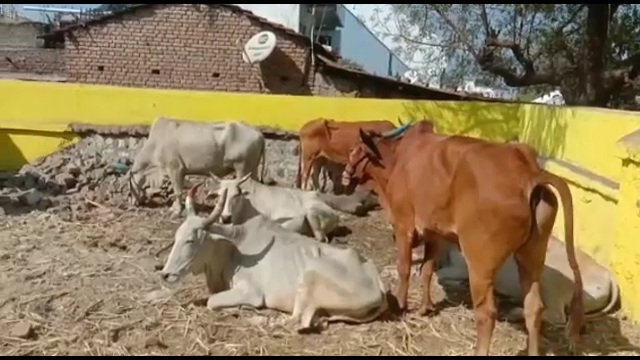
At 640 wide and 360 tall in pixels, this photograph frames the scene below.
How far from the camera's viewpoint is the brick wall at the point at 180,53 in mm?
16469

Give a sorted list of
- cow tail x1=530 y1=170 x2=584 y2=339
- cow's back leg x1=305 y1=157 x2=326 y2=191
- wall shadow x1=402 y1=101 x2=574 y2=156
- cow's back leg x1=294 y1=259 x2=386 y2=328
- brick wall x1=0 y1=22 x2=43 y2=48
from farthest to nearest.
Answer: brick wall x1=0 y1=22 x2=43 y2=48 → wall shadow x1=402 y1=101 x2=574 y2=156 → cow's back leg x1=305 y1=157 x2=326 y2=191 → cow's back leg x1=294 y1=259 x2=386 y2=328 → cow tail x1=530 y1=170 x2=584 y2=339

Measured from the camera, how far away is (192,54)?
54.6ft

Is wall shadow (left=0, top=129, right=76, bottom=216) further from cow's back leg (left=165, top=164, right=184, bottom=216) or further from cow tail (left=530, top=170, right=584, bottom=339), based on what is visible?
cow tail (left=530, top=170, right=584, bottom=339)

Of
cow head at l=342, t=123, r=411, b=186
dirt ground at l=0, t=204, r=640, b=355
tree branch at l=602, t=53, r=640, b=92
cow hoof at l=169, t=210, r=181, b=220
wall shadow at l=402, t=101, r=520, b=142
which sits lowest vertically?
dirt ground at l=0, t=204, r=640, b=355

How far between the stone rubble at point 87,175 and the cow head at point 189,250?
140 inches

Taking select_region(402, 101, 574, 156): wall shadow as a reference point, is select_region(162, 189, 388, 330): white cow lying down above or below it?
below

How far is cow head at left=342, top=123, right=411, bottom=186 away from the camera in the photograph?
664cm

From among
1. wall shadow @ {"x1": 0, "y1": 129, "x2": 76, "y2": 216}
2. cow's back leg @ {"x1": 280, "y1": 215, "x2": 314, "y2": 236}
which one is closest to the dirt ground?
cow's back leg @ {"x1": 280, "y1": 215, "x2": 314, "y2": 236}

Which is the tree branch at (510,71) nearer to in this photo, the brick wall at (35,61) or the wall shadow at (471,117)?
the wall shadow at (471,117)

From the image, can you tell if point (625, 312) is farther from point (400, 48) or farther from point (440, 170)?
point (400, 48)

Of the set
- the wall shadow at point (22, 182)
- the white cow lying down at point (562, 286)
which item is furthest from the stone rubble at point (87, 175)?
the white cow lying down at point (562, 286)

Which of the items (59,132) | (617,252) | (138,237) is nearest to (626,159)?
(617,252)

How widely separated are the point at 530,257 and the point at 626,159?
1.60 m

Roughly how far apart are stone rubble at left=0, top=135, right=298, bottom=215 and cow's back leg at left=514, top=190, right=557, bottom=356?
5.39 meters
